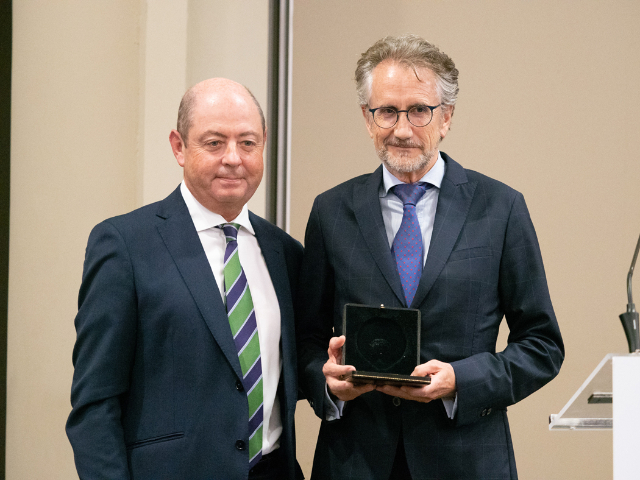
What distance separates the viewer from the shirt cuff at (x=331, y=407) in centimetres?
181

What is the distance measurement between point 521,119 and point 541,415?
4.67 feet

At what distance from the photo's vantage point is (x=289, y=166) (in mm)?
3438

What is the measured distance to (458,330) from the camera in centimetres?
179

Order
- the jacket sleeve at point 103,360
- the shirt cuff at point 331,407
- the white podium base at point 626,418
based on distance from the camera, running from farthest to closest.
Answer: the shirt cuff at point 331,407 → the jacket sleeve at point 103,360 → the white podium base at point 626,418

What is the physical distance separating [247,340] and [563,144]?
2.12 m

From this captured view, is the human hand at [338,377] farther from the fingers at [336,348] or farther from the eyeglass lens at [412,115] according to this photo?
the eyeglass lens at [412,115]

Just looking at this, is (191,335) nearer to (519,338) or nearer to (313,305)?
(313,305)

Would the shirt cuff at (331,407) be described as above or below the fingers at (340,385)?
below

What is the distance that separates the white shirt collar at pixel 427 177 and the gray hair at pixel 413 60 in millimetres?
184

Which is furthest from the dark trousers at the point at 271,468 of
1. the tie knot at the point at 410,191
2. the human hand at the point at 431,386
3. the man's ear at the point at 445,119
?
the man's ear at the point at 445,119

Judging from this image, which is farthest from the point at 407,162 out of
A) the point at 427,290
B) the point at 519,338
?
the point at 519,338

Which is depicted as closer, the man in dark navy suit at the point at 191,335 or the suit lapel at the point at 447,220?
the man in dark navy suit at the point at 191,335

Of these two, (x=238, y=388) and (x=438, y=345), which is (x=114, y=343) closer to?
(x=238, y=388)

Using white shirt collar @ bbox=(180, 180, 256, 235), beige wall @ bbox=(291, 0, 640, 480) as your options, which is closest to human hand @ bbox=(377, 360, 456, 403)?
white shirt collar @ bbox=(180, 180, 256, 235)
